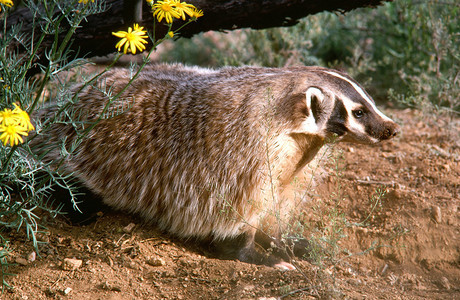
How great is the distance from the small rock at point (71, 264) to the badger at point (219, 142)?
0.46m

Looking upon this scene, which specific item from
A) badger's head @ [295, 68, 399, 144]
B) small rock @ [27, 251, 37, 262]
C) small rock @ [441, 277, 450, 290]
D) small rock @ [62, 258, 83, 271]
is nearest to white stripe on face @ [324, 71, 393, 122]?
badger's head @ [295, 68, 399, 144]

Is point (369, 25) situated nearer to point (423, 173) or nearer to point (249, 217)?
point (423, 173)

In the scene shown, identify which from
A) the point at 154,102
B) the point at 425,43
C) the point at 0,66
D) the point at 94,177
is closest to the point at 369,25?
the point at 425,43

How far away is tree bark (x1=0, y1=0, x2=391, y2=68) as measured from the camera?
2.88 meters

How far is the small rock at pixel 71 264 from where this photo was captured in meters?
2.20

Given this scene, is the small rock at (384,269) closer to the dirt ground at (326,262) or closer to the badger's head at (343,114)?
the dirt ground at (326,262)

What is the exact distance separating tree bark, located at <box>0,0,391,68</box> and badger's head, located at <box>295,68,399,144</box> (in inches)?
28.2

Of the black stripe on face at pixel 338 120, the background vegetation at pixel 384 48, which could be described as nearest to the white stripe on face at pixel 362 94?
the black stripe on face at pixel 338 120

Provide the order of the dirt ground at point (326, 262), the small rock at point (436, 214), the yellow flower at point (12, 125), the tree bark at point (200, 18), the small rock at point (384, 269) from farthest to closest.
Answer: the tree bark at point (200, 18) < the small rock at point (436, 214) < the small rock at point (384, 269) < the dirt ground at point (326, 262) < the yellow flower at point (12, 125)

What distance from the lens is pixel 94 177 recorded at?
2.62 meters

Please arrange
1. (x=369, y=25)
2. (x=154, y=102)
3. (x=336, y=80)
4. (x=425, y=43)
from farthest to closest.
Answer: (x=369, y=25)
(x=425, y=43)
(x=154, y=102)
(x=336, y=80)

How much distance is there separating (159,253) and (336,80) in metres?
1.20

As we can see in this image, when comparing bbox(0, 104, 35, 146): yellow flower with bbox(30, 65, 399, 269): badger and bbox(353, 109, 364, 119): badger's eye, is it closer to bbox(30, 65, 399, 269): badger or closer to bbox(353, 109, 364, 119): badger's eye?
bbox(30, 65, 399, 269): badger

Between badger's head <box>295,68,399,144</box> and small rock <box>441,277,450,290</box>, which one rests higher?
badger's head <box>295,68,399,144</box>
